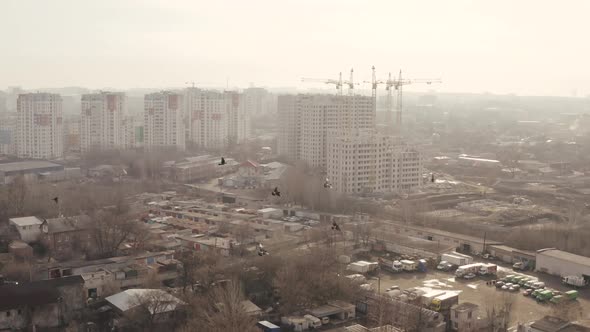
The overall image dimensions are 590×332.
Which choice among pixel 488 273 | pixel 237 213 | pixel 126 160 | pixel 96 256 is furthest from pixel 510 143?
pixel 96 256

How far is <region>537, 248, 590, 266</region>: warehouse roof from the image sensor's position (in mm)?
6236

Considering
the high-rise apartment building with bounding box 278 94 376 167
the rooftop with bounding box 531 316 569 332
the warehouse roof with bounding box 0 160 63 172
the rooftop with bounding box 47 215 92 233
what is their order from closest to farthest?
the rooftop with bounding box 531 316 569 332, the rooftop with bounding box 47 215 92 233, the warehouse roof with bounding box 0 160 63 172, the high-rise apartment building with bounding box 278 94 376 167

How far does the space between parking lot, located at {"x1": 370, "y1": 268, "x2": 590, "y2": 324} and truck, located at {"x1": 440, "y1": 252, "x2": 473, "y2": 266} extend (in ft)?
0.70

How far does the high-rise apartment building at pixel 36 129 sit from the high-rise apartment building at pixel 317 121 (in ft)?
16.6

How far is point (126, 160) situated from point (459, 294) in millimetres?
9277

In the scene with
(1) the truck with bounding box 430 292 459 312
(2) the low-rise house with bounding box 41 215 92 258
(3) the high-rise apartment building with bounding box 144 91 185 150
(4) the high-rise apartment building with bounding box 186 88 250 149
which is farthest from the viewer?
(4) the high-rise apartment building with bounding box 186 88 250 149

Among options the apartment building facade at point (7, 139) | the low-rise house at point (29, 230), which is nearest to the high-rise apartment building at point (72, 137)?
the apartment building facade at point (7, 139)

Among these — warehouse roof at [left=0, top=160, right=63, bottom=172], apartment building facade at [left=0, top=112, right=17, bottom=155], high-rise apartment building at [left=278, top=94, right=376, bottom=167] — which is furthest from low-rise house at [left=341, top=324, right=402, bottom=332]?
apartment building facade at [left=0, top=112, right=17, bottom=155]

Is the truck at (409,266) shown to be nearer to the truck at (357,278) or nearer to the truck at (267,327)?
the truck at (357,278)

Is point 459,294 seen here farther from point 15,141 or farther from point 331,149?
point 15,141

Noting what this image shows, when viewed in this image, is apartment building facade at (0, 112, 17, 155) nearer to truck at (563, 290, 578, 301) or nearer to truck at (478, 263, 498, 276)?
truck at (478, 263, 498, 276)

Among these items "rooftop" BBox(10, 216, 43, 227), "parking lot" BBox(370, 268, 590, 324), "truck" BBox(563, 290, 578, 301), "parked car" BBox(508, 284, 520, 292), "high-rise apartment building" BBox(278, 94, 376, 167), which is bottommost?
"parking lot" BBox(370, 268, 590, 324)

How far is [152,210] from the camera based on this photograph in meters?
9.18

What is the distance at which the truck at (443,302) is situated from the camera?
514cm
